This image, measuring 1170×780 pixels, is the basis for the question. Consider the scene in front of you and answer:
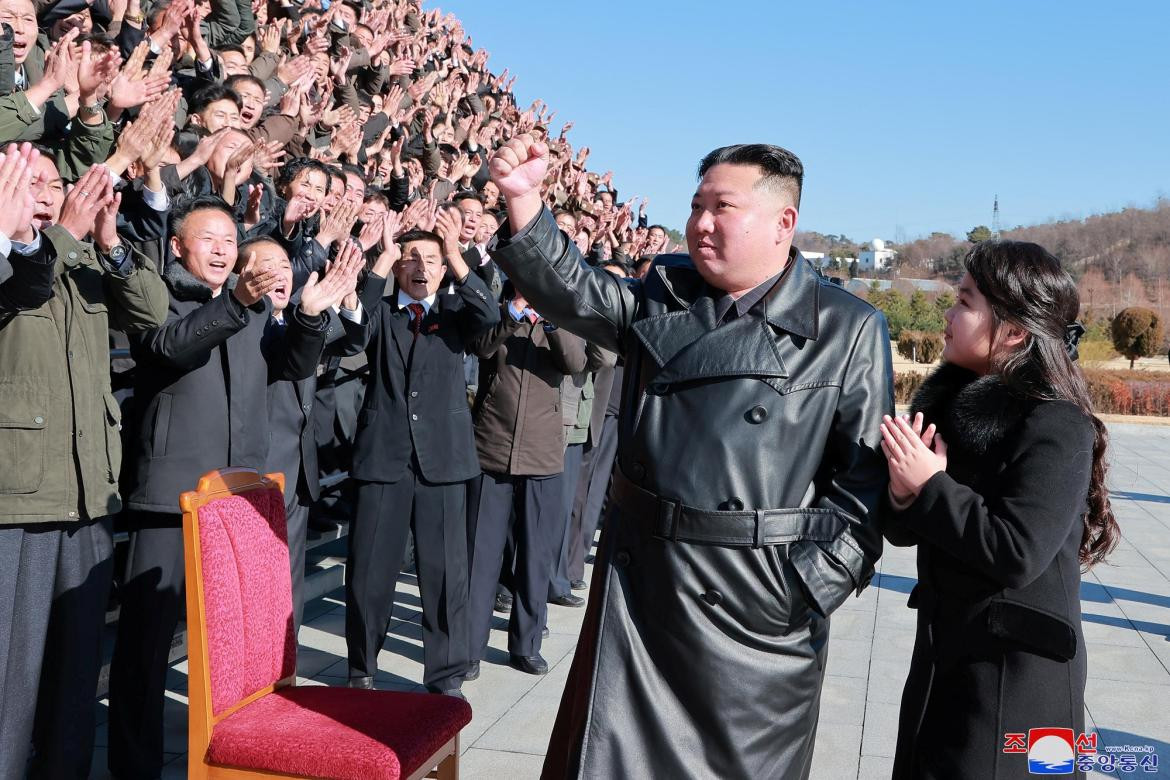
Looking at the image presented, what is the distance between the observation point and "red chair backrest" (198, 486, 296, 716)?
266 centimetres

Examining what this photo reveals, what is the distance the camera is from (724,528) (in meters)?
2.19

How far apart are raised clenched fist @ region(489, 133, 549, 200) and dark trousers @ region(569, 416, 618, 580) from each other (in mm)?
4284

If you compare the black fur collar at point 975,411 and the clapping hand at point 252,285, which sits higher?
the clapping hand at point 252,285

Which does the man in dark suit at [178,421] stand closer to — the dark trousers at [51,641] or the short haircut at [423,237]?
the dark trousers at [51,641]

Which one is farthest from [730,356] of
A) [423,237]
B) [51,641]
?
[423,237]

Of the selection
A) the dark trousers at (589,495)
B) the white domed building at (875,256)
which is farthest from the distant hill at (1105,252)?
the dark trousers at (589,495)

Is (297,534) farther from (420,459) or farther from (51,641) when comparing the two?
(51,641)

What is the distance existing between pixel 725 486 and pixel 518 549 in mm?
3184

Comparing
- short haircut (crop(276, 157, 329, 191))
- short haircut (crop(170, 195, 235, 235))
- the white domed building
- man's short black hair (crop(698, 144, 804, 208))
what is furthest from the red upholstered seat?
the white domed building

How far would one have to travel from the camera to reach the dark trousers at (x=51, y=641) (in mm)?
2998

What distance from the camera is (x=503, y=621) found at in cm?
596

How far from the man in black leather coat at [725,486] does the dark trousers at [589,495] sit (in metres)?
4.18

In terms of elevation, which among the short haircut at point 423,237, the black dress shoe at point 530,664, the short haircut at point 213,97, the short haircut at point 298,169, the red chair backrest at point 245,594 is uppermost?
the short haircut at point 213,97

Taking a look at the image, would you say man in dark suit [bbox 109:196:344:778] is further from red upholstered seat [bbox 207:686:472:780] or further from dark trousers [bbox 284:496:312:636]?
red upholstered seat [bbox 207:686:472:780]
